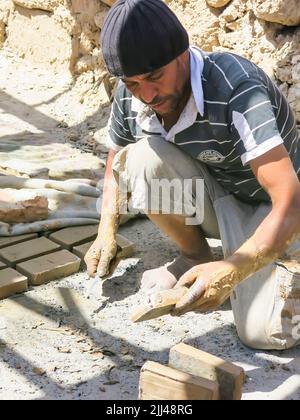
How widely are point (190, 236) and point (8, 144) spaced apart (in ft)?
9.01

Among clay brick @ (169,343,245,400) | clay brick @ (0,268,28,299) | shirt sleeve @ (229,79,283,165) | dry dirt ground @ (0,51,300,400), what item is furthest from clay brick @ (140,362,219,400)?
clay brick @ (0,268,28,299)

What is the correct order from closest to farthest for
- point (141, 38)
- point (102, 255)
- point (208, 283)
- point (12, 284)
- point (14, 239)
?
point (208, 283) → point (141, 38) → point (102, 255) → point (12, 284) → point (14, 239)

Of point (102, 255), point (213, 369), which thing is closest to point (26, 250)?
point (102, 255)

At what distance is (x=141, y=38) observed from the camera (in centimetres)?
260

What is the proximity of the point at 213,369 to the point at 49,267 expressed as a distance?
5.07ft

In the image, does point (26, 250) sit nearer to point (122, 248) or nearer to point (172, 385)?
point (122, 248)

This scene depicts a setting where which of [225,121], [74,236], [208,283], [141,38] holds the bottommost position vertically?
[74,236]

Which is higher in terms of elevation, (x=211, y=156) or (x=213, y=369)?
(x=211, y=156)

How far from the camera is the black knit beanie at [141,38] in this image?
261 cm

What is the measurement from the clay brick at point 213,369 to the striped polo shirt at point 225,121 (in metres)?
0.75

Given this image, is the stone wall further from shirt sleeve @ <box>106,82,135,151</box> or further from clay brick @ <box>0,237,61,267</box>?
clay brick @ <box>0,237,61,267</box>

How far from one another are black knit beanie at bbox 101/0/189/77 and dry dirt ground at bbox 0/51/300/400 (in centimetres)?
121

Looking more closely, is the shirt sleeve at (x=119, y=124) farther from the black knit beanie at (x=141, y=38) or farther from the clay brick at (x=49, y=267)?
the clay brick at (x=49, y=267)
